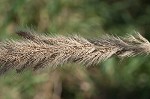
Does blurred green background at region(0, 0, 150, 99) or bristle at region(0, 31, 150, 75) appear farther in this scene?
blurred green background at region(0, 0, 150, 99)

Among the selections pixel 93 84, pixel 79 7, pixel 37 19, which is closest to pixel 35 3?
pixel 37 19

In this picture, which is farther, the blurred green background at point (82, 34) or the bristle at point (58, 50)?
the blurred green background at point (82, 34)

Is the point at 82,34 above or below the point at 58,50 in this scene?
above

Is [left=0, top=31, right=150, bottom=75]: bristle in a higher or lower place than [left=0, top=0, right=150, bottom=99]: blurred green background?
lower

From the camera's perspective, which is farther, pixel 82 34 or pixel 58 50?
pixel 82 34
